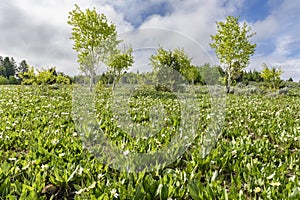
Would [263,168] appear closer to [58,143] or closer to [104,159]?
[104,159]

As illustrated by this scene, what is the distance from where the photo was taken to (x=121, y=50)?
396 centimetres

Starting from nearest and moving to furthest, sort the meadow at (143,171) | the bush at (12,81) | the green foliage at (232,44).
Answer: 1. the meadow at (143,171)
2. the green foliage at (232,44)
3. the bush at (12,81)

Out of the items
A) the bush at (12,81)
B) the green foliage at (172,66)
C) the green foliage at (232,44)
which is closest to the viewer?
the green foliage at (172,66)

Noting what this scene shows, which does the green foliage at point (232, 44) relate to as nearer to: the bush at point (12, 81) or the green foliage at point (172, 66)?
the green foliage at point (172, 66)

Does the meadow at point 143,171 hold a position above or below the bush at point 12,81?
below

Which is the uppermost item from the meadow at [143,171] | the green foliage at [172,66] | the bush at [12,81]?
the bush at [12,81]

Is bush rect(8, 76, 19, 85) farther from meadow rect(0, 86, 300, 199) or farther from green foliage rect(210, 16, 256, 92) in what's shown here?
meadow rect(0, 86, 300, 199)

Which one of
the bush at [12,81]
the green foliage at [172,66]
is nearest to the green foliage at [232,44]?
the green foliage at [172,66]

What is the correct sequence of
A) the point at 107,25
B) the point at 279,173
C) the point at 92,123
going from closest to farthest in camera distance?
1. the point at 279,173
2. the point at 92,123
3. the point at 107,25

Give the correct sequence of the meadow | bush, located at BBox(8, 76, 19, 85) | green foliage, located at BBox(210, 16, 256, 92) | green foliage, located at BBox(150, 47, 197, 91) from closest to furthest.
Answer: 1. the meadow
2. green foliage, located at BBox(150, 47, 197, 91)
3. green foliage, located at BBox(210, 16, 256, 92)
4. bush, located at BBox(8, 76, 19, 85)

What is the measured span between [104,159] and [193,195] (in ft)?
4.18

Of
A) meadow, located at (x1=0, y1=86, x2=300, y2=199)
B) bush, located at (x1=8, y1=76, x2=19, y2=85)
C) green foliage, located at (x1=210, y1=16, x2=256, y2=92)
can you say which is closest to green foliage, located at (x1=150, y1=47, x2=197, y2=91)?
meadow, located at (x1=0, y1=86, x2=300, y2=199)

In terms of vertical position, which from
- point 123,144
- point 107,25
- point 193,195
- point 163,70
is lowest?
Answer: point 193,195

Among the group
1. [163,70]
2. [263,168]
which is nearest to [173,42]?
[163,70]
